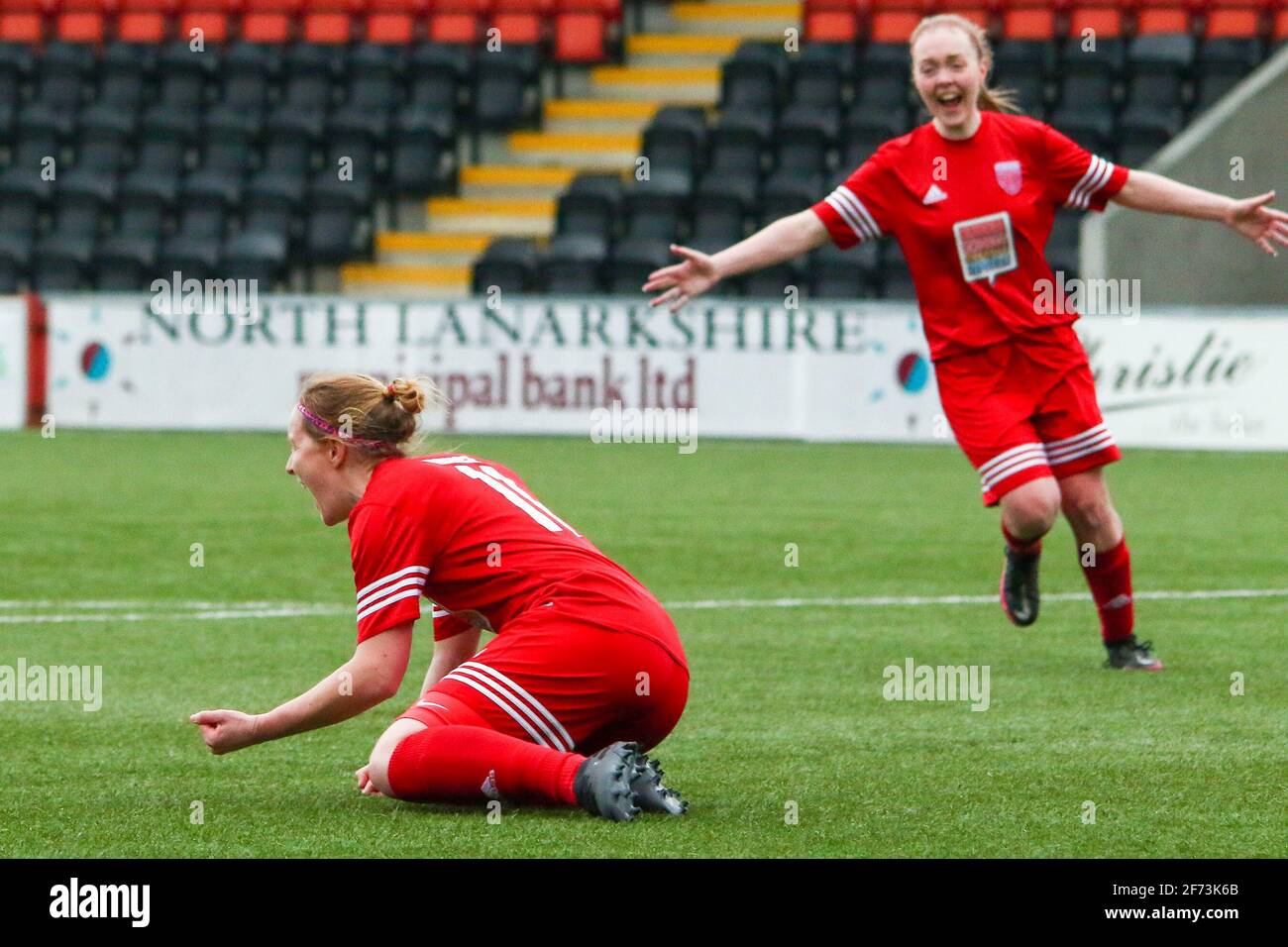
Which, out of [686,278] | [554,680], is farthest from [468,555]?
[686,278]

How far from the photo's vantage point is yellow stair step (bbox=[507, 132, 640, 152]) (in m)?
23.2

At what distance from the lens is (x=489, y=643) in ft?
16.1

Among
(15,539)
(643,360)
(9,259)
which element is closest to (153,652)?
(15,539)

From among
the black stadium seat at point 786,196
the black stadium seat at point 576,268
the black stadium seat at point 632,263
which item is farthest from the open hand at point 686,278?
the black stadium seat at point 786,196

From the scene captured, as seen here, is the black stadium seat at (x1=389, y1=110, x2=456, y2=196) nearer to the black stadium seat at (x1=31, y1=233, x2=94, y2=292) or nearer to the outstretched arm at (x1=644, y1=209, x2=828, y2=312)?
the black stadium seat at (x1=31, y1=233, x2=94, y2=292)

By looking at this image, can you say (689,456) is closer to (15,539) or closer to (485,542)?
(15,539)

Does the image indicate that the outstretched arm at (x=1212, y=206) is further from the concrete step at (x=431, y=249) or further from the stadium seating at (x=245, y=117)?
the concrete step at (x=431, y=249)

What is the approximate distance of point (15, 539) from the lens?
36.2 ft

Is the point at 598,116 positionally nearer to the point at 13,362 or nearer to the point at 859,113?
the point at 859,113

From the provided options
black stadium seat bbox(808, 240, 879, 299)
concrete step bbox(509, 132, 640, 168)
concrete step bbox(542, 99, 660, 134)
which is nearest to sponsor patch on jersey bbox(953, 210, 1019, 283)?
black stadium seat bbox(808, 240, 879, 299)

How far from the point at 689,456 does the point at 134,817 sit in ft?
40.9

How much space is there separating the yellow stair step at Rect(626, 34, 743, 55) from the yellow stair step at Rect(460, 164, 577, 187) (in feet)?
6.67

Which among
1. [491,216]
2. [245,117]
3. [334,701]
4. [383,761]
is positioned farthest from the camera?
[245,117]

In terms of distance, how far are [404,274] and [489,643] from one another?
57.6 feet
